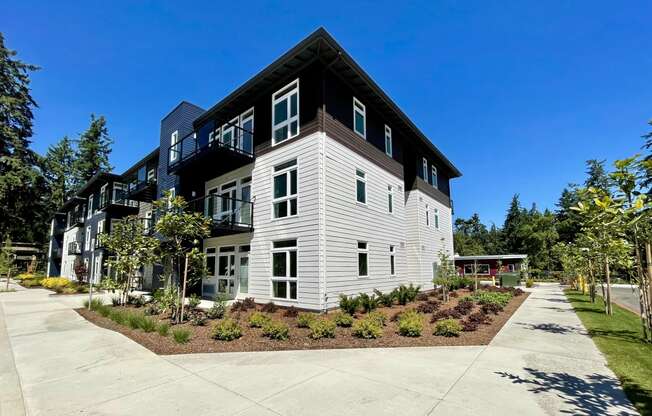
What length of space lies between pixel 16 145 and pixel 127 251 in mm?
25055

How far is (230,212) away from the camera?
13672 mm

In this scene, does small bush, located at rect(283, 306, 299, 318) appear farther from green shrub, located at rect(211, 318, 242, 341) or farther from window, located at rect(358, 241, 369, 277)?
window, located at rect(358, 241, 369, 277)

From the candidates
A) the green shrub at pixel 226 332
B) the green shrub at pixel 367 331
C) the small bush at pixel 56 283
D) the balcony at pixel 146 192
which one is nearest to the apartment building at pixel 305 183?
the green shrub at pixel 367 331

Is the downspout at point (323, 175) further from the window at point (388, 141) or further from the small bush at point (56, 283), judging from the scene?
the small bush at point (56, 283)

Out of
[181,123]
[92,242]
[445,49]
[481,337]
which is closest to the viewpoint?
[481,337]

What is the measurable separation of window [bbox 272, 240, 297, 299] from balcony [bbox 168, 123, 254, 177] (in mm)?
4504

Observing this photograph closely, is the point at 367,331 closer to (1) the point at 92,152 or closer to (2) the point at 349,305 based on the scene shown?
(2) the point at 349,305

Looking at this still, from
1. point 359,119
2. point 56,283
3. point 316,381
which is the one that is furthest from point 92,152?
point 316,381

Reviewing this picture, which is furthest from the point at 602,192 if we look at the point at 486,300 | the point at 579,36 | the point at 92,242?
the point at 92,242

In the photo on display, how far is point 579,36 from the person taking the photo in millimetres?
10164

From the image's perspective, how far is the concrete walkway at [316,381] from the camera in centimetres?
398

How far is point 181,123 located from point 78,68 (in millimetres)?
5232

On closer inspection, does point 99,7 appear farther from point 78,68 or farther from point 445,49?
point 445,49

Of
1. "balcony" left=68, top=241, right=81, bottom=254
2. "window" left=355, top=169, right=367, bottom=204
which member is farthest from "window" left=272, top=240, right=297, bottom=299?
"balcony" left=68, top=241, right=81, bottom=254
